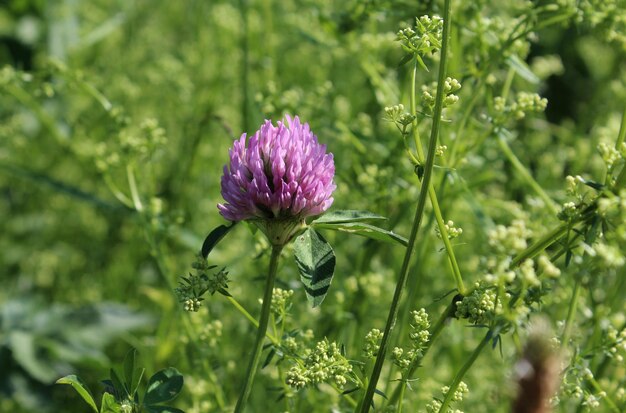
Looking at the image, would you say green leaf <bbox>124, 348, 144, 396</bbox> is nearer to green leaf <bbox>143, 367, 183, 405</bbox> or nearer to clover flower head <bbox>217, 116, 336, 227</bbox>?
green leaf <bbox>143, 367, 183, 405</bbox>

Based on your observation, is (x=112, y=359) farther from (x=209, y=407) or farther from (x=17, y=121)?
(x=209, y=407)

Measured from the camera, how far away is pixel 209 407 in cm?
117

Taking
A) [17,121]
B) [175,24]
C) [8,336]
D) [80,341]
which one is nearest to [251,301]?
[80,341]

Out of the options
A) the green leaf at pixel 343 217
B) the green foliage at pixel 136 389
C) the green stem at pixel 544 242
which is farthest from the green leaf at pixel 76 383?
the green stem at pixel 544 242

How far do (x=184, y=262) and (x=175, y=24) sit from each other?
1281mm

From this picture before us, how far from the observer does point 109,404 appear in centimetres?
85

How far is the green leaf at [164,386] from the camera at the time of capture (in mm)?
907

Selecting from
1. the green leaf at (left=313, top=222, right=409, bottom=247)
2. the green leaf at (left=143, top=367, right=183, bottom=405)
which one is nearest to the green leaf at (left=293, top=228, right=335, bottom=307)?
the green leaf at (left=313, top=222, right=409, bottom=247)

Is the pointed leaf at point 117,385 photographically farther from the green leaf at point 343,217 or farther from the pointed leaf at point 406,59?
the pointed leaf at point 406,59

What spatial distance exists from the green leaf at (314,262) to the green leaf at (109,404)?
23 centimetres

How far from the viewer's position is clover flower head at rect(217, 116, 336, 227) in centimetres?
83

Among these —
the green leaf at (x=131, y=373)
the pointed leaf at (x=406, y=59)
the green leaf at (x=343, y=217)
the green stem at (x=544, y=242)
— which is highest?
the pointed leaf at (x=406, y=59)

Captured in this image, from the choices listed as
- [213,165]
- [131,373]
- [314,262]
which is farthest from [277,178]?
[213,165]

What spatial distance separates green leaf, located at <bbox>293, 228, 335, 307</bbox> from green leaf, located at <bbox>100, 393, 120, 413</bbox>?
227 mm
